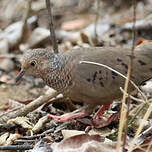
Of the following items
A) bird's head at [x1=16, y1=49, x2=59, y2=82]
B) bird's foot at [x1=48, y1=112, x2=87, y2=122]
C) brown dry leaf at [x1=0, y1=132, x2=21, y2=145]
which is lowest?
bird's foot at [x1=48, y1=112, x2=87, y2=122]

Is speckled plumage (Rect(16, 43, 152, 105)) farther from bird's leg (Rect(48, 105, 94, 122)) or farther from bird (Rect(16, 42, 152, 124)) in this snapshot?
bird's leg (Rect(48, 105, 94, 122))

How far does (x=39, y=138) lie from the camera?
3.86 m

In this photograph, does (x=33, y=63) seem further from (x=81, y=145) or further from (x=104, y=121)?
(x=81, y=145)

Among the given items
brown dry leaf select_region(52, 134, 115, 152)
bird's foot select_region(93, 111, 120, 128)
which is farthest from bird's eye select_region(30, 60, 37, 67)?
brown dry leaf select_region(52, 134, 115, 152)

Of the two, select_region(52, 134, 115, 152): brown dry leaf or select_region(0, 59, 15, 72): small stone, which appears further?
select_region(0, 59, 15, 72): small stone

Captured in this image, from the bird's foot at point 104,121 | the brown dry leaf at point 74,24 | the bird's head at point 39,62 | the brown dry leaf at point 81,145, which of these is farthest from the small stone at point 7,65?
the brown dry leaf at point 81,145

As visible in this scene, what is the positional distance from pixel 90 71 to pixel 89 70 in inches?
0.6

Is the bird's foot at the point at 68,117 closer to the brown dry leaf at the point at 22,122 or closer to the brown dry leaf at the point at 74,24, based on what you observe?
the brown dry leaf at the point at 22,122

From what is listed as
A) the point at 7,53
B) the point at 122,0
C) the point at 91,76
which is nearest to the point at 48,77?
the point at 91,76

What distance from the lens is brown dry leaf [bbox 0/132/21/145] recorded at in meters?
3.74

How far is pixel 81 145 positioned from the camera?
330 cm

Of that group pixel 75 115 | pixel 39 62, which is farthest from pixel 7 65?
pixel 75 115

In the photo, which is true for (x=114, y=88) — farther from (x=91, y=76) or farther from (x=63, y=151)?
(x=63, y=151)

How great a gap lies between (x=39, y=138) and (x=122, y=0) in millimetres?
5780
